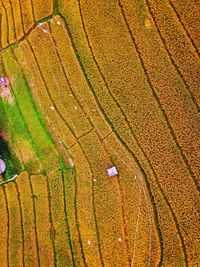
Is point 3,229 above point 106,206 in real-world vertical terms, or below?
above

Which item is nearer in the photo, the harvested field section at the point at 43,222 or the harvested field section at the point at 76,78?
the harvested field section at the point at 76,78

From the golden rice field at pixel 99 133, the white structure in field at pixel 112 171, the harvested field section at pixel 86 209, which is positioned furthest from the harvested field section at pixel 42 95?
the white structure in field at pixel 112 171

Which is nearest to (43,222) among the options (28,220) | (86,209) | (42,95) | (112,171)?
(28,220)

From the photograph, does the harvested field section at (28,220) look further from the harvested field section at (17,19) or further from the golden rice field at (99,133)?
the harvested field section at (17,19)

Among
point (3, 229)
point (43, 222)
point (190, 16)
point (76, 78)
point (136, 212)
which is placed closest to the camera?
point (190, 16)

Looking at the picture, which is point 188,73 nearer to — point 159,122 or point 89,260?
point 159,122

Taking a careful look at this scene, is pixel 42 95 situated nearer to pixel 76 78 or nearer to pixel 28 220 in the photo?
pixel 76 78
